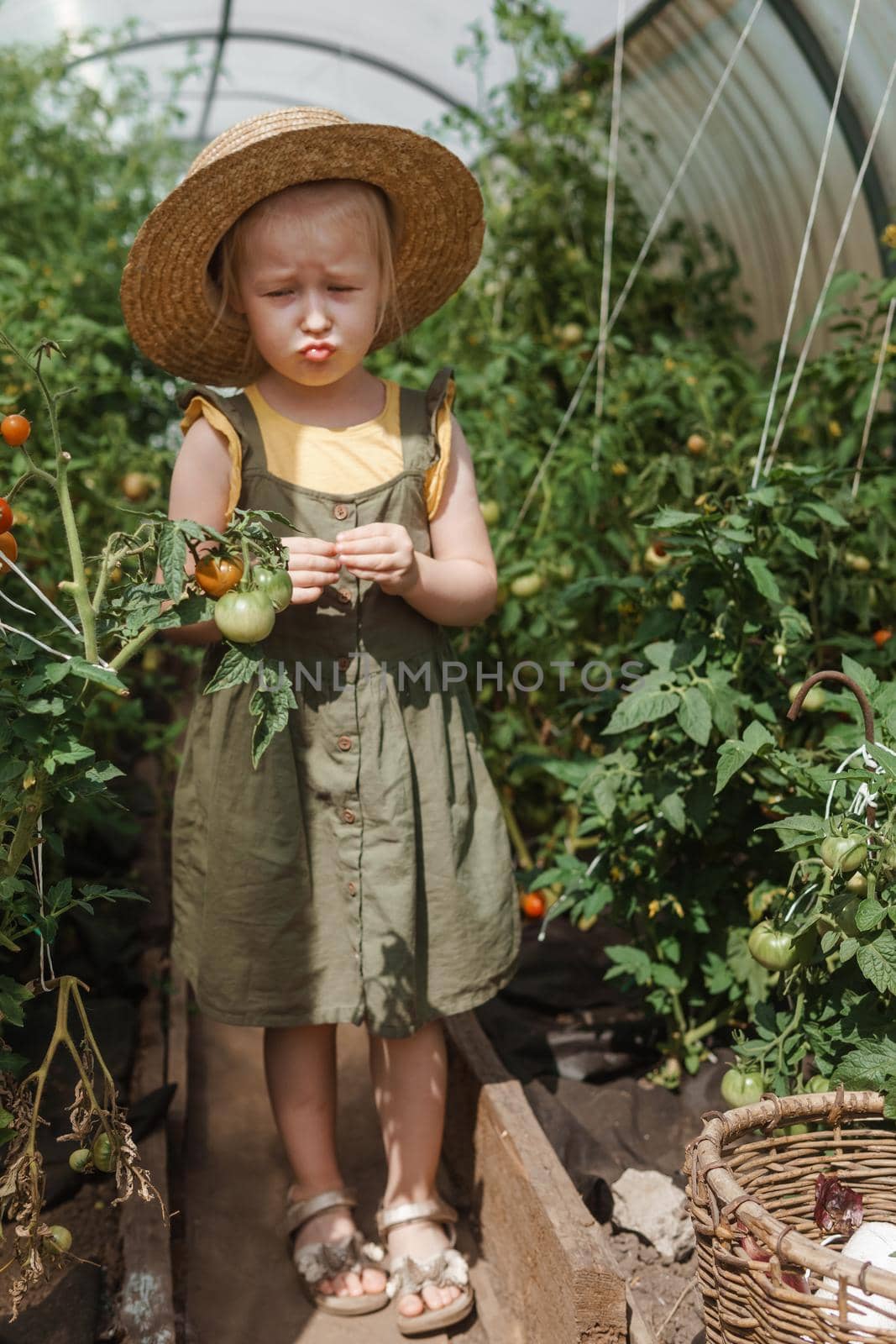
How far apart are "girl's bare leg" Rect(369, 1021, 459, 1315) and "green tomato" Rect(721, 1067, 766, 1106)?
1.39ft

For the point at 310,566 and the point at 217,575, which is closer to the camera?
the point at 217,575

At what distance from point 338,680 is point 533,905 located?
0.98m

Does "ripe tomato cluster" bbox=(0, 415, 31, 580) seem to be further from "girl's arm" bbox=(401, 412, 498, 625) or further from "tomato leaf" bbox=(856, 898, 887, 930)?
"tomato leaf" bbox=(856, 898, 887, 930)

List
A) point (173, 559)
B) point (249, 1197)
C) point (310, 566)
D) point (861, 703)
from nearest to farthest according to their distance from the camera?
1. point (173, 559)
2. point (861, 703)
3. point (310, 566)
4. point (249, 1197)

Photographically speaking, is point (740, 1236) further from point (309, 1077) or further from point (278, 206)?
point (278, 206)

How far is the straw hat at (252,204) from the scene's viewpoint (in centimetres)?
152

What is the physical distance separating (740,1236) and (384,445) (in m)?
1.05

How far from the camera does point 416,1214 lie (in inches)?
68.7

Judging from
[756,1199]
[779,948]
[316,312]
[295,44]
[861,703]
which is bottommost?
[756,1199]

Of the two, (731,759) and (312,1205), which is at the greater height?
(731,759)

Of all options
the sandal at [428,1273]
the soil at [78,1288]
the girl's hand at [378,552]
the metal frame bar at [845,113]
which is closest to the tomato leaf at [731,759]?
the girl's hand at [378,552]


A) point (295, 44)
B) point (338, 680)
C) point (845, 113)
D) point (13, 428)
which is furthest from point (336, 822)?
point (295, 44)

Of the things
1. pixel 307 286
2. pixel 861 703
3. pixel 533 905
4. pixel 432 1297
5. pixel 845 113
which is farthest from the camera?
pixel 845 113

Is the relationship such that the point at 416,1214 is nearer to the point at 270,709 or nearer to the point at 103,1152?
the point at 103,1152
